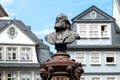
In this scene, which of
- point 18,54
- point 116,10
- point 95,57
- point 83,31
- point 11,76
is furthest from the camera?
point 116,10

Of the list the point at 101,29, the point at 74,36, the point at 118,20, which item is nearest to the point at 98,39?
the point at 101,29

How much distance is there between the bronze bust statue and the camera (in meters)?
18.0

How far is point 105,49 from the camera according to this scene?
43.3 meters

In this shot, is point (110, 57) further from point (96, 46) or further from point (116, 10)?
point (116, 10)

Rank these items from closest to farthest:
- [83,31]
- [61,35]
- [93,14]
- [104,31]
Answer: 1. [61,35]
2. [83,31]
3. [104,31]
4. [93,14]

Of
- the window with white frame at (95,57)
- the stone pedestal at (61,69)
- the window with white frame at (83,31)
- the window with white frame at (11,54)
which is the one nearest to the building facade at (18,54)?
the window with white frame at (11,54)

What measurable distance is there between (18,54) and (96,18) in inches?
303

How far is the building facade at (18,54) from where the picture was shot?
42.8m

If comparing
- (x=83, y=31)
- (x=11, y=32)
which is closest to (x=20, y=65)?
(x=11, y=32)

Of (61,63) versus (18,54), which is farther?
(18,54)

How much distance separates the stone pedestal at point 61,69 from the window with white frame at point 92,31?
85.8 feet

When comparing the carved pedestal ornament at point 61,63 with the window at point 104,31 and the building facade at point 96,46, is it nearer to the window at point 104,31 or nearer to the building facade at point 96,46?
the building facade at point 96,46

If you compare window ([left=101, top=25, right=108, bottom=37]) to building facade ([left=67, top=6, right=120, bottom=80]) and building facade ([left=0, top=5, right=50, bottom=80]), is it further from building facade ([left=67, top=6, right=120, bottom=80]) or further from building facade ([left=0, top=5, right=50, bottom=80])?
building facade ([left=0, top=5, right=50, bottom=80])

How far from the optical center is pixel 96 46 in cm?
4334
